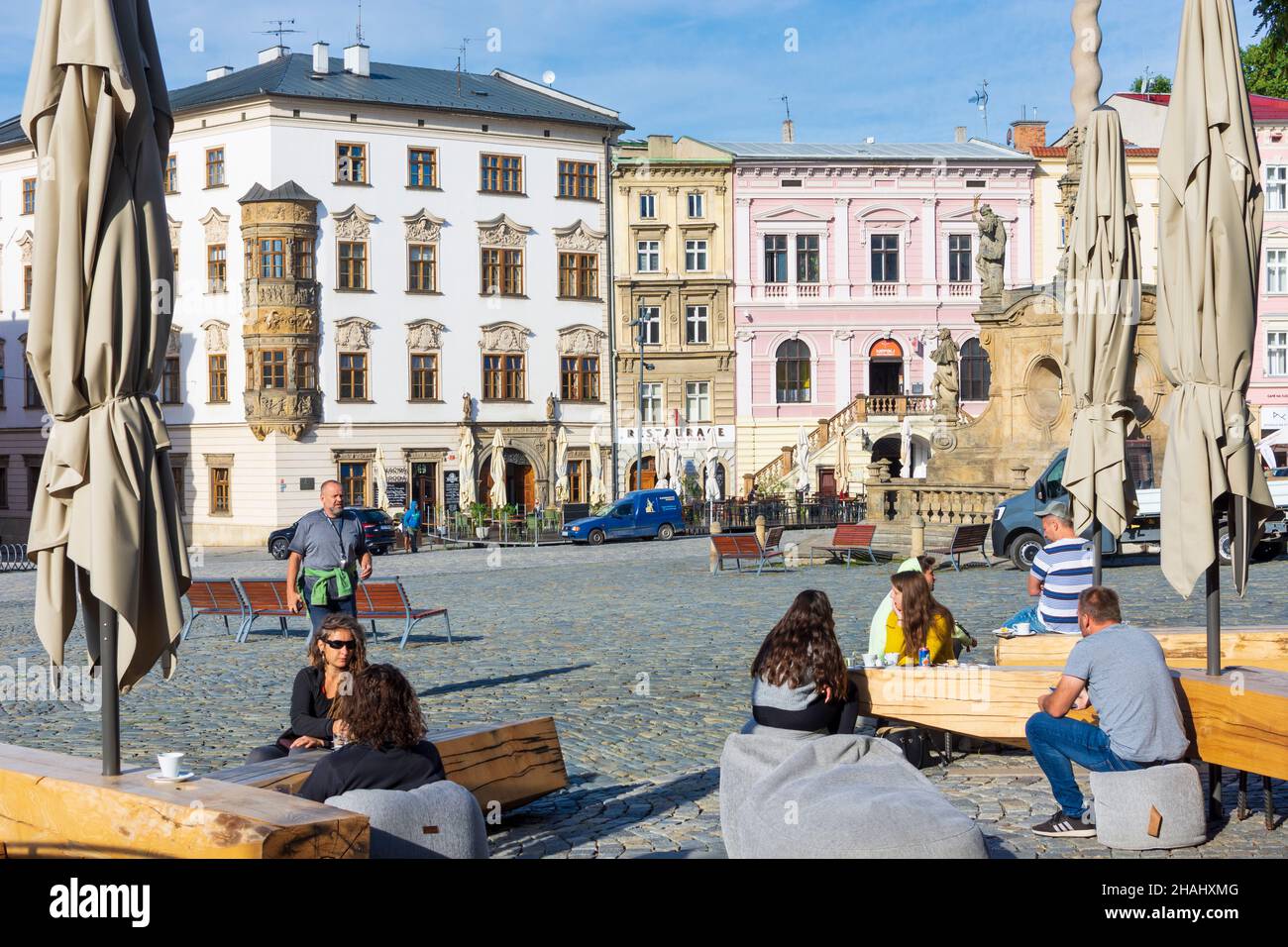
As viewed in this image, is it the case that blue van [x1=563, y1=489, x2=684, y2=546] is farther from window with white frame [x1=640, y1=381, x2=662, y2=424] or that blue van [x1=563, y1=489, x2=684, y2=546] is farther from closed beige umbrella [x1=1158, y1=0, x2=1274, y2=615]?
closed beige umbrella [x1=1158, y1=0, x2=1274, y2=615]

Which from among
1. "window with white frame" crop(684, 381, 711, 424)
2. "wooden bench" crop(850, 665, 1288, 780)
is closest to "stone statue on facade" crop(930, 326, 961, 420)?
"window with white frame" crop(684, 381, 711, 424)

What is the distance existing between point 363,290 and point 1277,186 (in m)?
32.8

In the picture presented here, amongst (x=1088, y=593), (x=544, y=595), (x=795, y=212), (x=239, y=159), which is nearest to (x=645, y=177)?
(x=795, y=212)

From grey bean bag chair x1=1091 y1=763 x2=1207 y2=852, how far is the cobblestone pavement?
0.13 m

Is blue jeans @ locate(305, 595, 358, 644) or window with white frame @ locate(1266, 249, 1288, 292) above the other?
window with white frame @ locate(1266, 249, 1288, 292)

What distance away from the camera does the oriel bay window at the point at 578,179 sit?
54594mm

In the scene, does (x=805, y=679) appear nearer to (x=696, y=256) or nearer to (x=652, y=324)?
(x=652, y=324)

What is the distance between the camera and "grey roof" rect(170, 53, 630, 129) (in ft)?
166

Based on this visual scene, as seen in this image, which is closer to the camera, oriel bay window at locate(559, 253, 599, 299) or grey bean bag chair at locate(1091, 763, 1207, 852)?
grey bean bag chair at locate(1091, 763, 1207, 852)

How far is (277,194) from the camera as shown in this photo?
161ft

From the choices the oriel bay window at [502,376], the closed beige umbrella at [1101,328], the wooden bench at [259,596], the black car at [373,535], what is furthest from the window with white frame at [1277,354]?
the closed beige umbrella at [1101,328]

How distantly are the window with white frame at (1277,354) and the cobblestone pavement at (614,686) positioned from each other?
105 feet

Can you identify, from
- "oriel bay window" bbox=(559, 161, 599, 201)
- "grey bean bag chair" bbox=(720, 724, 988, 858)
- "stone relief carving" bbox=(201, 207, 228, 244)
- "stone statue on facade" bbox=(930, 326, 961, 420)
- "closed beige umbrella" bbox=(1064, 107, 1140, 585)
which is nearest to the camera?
"grey bean bag chair" bbox=(720, 724, 988, 858)
